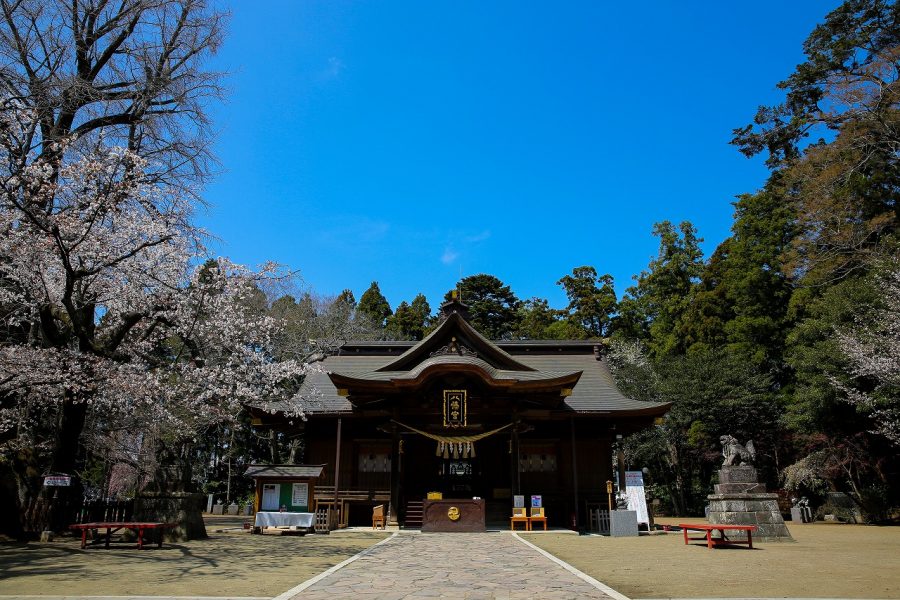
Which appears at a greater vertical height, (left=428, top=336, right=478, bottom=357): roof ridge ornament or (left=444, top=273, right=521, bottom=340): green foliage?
(left=444, top=273, right=521, bottom=340): green foliage

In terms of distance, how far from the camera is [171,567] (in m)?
9.19

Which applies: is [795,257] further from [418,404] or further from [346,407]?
[346,407]

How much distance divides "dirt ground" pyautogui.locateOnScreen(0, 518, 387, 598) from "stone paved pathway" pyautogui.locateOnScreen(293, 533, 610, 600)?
2.16 ft

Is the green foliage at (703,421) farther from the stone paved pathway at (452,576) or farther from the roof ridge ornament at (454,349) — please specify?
the stone paved pathway at (452,576)

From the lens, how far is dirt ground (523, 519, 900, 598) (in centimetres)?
708

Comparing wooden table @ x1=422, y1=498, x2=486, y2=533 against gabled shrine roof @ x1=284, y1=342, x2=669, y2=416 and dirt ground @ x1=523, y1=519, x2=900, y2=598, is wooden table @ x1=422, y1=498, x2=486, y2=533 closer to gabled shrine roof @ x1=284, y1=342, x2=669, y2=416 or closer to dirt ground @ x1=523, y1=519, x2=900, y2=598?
dirt ground @ x1=523, y1=519, x2=900, y2=598

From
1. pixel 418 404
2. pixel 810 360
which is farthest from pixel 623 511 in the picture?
pixel 810 360

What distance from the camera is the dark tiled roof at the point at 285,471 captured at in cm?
1662

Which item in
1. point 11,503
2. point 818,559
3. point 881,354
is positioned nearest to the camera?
point 818,559

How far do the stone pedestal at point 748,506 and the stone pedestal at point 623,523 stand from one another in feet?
8.15

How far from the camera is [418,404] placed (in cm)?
1861

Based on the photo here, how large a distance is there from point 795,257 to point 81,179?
2803 cm

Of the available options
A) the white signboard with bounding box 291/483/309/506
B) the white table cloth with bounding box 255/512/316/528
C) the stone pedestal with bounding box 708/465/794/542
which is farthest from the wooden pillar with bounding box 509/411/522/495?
the white signboard with bounding box 291/483/309/506

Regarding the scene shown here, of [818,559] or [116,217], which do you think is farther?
[116,217]
